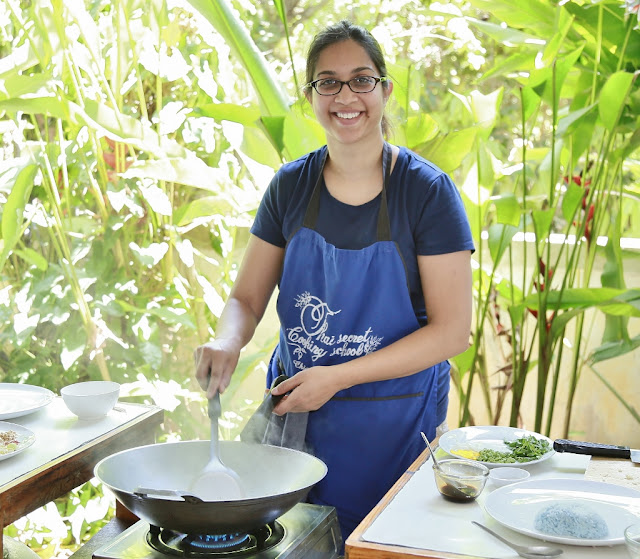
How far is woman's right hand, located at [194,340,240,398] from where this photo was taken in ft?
5.14

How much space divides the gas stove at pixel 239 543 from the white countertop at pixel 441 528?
13 centimetres

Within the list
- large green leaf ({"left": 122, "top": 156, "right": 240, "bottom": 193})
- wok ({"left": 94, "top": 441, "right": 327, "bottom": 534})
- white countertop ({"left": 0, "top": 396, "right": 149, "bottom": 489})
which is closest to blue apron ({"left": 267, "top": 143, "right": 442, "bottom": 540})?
wok ({"left": 94, "top": 441, "right": 327, "bottom": 534})

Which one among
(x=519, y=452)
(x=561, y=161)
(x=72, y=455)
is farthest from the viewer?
(x=561, y=161)

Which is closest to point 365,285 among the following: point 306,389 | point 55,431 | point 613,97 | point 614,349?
point 306,389

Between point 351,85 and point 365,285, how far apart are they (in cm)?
41

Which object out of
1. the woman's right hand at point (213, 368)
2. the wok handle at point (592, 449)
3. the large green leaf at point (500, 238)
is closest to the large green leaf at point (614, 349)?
the large green leaf at point (500, 238)

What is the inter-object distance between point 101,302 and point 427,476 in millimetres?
1749

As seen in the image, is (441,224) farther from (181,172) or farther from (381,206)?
(181,172)

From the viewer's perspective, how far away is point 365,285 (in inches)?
68.0

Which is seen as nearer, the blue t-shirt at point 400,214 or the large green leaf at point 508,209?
the blue t-shirt at point 400,214

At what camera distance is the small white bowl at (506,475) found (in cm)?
141

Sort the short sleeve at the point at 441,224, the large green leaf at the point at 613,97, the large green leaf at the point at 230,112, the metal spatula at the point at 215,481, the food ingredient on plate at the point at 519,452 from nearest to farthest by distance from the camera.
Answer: the metal spatula at the point at 215,481, the food ingredient on plate at the point at 519,452, the short sleeve at the point at 441,224, the large green leaf at the point at 613,97, the large green leaf at the point at 230,112

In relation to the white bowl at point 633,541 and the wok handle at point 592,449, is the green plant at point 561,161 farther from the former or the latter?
the white bowl at point 633,541

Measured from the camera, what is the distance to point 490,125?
2549 millimetres
